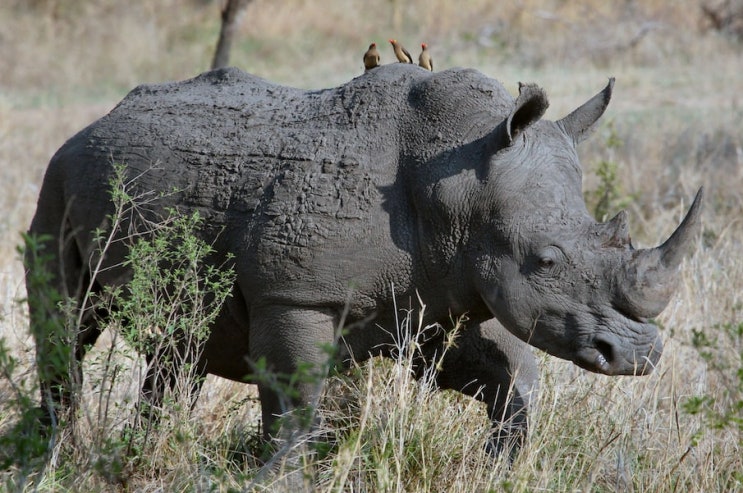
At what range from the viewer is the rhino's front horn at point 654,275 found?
3.79m

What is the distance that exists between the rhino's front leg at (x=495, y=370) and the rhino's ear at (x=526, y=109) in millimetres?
939

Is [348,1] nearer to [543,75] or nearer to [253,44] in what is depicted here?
[253,44]

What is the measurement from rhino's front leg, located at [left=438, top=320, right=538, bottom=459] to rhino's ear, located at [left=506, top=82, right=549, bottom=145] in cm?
94

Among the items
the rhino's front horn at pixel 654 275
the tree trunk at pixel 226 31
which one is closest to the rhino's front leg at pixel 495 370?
the rhino's front horn at pixel 654 275

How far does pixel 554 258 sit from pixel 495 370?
79 cm

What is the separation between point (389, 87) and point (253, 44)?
17411 mm

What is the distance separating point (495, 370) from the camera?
4484 millimetres

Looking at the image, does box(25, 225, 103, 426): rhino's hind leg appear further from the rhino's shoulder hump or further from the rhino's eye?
the rhino's eye

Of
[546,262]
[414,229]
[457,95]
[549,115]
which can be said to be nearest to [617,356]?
[546,262]

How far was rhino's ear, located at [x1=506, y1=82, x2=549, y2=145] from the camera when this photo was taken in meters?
3.87

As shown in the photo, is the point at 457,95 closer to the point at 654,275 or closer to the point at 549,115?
the point at 654,275

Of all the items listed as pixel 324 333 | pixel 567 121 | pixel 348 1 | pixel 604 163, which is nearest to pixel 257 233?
pixel 324 333

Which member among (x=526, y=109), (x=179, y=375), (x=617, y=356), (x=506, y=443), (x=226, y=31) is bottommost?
(x=506, y=443)

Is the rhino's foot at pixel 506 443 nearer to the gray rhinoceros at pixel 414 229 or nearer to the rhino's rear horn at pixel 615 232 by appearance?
the gray rhinoceros at pixel 414 229
